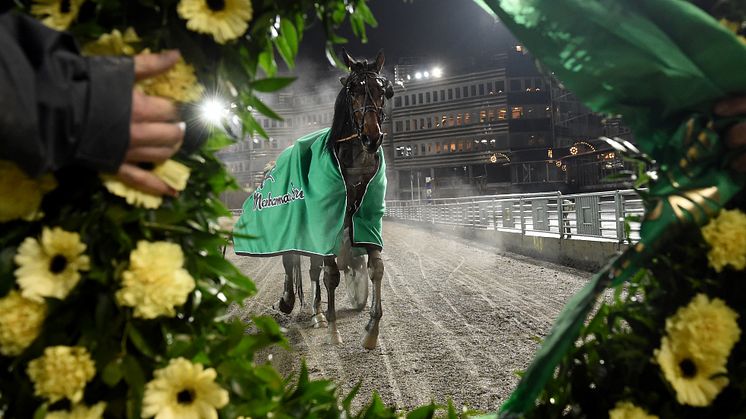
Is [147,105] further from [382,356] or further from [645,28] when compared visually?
[382,356]

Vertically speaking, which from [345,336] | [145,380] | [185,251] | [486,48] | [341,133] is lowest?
[345,336]

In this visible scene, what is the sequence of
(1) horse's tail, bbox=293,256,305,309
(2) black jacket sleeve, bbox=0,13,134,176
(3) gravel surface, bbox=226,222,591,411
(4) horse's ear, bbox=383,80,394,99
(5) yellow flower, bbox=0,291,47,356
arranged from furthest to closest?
1. (1) horse's tail, bbox=293,256,305,309
2. (4) horse's ear, bbox=383,80,394,99
3. (3) gravel surface, bbox=226,222,591,411
4. (5) yellow flower, bbox=0,291,47,356
5. (2) black jacket sleeve, bbox=0,13,134,176

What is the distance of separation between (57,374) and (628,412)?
1.28 m

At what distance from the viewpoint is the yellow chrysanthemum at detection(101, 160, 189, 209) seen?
1.02 m

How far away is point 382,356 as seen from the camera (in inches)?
182

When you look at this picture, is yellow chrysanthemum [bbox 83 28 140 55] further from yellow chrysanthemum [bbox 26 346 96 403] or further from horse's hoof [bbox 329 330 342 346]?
horse's hoof [bbox 329 330 342 346]

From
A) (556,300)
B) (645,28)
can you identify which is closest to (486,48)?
(556,300)

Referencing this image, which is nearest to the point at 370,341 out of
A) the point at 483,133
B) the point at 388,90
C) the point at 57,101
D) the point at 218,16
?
the point at 388,90

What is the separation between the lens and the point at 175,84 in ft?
3.52

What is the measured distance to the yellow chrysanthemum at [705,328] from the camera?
1.16m

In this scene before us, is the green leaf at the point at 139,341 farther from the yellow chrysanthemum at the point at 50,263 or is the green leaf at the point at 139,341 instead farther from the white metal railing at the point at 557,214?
the white metal railing at the point at 557,214

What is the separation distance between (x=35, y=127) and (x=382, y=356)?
162 inches

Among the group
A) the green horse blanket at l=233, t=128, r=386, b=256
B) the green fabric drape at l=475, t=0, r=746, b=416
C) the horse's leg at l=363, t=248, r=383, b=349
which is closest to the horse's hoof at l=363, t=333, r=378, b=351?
the horse's leg at l=363, t=248, r=383, b=349

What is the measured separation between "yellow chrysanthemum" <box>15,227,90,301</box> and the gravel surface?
213 cm
